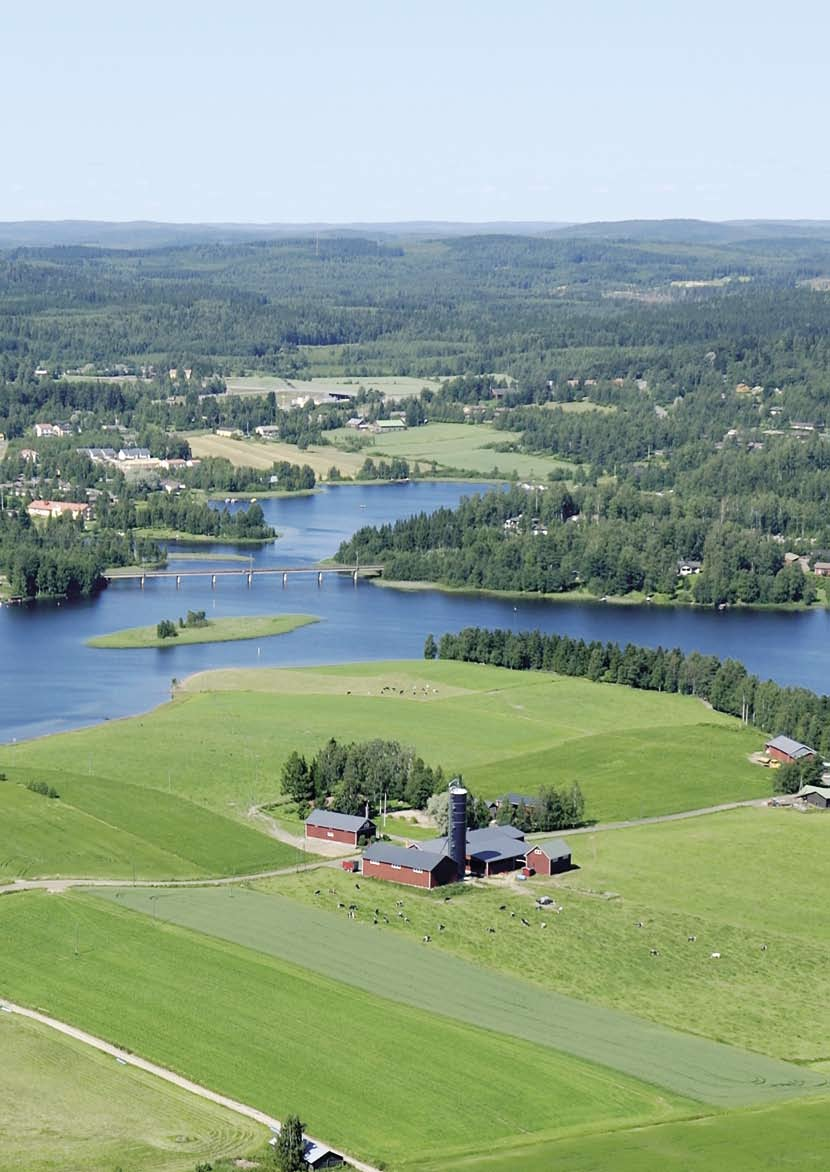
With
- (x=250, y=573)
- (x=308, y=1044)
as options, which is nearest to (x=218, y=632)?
(x=250, y=573)

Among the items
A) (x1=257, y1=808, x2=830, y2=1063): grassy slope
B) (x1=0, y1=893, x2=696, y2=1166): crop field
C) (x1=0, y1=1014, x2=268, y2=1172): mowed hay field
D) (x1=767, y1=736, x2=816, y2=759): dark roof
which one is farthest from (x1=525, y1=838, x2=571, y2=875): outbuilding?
(x1=0, y1=1014, x2=268, y2=1172): mowed hay field

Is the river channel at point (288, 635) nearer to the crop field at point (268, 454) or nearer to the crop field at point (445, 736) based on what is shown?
the crop field at point (445, 736)

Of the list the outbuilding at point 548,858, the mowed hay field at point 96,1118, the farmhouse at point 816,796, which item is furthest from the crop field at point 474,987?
the farmhouse at point 816,796

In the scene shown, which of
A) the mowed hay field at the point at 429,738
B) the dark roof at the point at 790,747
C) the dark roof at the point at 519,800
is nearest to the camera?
the dark roof at the point at 519,800

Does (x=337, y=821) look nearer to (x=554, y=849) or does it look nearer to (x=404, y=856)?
(x=404, y=856)

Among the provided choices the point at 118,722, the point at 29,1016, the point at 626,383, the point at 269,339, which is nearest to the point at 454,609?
the point at 118,722
